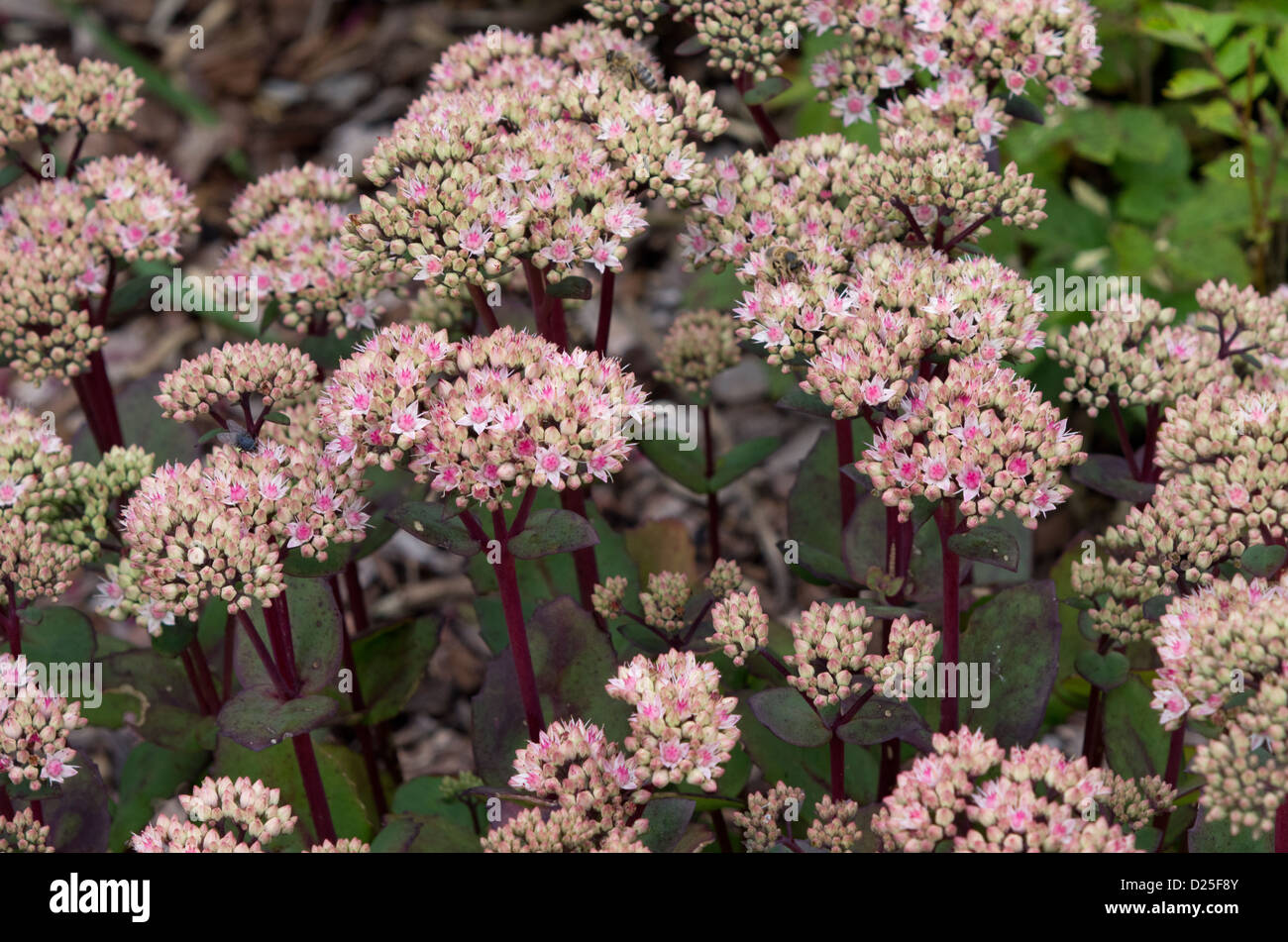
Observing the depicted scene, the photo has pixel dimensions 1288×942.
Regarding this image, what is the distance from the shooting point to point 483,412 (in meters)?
2.08

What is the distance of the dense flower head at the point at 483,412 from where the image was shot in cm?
208

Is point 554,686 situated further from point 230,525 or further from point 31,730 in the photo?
point 31,730

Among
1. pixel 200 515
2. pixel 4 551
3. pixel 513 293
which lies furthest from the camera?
pixel 513 293

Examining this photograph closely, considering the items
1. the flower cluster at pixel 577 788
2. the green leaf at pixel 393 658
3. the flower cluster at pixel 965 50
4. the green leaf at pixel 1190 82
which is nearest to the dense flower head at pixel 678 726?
the flower cluster at pixel 577 788

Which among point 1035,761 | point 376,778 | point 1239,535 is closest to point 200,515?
point 376,778

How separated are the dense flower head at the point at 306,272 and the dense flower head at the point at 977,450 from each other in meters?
1.28

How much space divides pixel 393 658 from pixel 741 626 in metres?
1.15

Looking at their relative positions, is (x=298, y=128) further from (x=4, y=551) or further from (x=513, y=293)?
(x=4, y=551)

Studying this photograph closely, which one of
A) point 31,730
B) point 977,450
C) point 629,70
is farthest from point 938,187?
point 31,730

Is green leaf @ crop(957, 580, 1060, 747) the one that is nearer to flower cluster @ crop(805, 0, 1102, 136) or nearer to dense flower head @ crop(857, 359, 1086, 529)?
dense flower head @ crop(857, 359, 1086, 529)

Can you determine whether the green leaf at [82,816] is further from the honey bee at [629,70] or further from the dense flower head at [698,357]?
the honey bee at [629,70]

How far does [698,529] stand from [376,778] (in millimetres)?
1834

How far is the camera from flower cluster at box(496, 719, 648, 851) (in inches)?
80.5

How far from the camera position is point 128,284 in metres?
3.12
